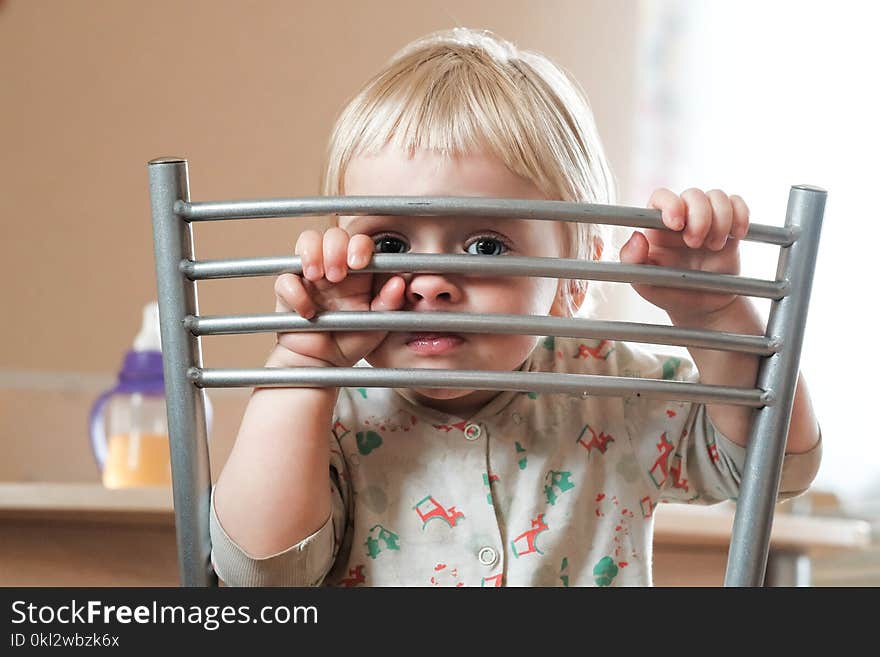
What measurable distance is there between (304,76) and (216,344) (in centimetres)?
63

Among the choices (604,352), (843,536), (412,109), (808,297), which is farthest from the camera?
(843,536)

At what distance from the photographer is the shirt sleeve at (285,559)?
2.43 feet

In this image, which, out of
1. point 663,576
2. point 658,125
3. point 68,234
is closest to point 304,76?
point 68,234

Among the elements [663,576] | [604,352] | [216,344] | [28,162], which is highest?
[28,162]

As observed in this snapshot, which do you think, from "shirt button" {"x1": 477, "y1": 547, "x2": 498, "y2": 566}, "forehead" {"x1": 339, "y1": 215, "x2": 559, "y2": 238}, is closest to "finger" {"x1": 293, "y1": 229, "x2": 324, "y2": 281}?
"forehead" {"x1": 339, "y1": 215, "x2": 559, "y2": 238}

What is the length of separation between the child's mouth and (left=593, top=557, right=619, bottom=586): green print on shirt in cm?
27

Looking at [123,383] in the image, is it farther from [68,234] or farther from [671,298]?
[671,298]

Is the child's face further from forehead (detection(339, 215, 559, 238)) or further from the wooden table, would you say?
the wooden table

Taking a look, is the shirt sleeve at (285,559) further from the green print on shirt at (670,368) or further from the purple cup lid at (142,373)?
the purple cup lid at (142,373)

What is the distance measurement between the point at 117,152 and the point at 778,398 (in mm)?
1890

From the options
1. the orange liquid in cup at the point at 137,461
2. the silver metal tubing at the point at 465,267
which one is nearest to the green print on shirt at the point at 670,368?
the silver metal tubing at the point at 465,267

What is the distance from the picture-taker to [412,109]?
88 centimetres

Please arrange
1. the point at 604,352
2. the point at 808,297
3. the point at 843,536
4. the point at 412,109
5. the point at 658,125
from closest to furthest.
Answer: the point at 808,297 → the point at 412,109 → the point at 604,352 → the point at 843,536 → the point at 658,125

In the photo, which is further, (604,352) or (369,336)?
(604,352)
